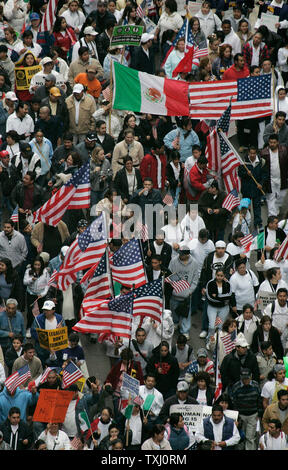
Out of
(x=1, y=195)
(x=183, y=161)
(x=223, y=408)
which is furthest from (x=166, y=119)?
(x=223, y=408)

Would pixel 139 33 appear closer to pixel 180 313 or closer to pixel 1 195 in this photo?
pixel 1 195

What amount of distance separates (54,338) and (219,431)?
3327 millimetres

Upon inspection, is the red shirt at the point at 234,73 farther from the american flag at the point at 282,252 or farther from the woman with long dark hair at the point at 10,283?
the woman with long dark hair at the point at 10,283

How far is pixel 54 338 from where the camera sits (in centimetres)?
2903

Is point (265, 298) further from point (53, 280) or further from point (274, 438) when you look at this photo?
point (274, 438)

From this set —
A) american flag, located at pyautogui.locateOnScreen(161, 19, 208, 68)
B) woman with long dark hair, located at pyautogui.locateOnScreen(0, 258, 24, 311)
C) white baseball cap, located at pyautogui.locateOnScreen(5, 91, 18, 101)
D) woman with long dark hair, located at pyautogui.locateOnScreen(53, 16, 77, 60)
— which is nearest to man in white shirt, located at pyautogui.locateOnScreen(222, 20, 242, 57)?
A: american flag, located at pyautogui.locateOnScreen(161, 19, 208, 68)

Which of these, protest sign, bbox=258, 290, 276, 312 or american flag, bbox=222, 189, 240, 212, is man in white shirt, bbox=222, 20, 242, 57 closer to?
american flag, bbox=222, 189, 240, 212

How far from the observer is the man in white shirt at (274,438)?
27.3 meters

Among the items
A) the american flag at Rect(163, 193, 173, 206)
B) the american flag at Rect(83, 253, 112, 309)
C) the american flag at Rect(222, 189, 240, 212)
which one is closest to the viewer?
the american flag at Rect(83, 253, 112, 309)

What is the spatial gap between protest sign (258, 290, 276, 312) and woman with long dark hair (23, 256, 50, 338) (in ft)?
12.8

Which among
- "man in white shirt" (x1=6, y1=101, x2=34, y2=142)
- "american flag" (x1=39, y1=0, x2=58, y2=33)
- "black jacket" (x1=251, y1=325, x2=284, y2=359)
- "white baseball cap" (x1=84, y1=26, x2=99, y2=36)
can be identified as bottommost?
"black jacket" (x1=251, y1=325, x2=284, y2=359)

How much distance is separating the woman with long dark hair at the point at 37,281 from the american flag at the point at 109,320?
7.36 ft

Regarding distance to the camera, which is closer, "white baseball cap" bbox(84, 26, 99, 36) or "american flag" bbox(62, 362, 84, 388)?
"american flag" bbox(62, 362, 84, 388)

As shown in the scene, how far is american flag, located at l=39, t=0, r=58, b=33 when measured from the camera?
3734 cm
